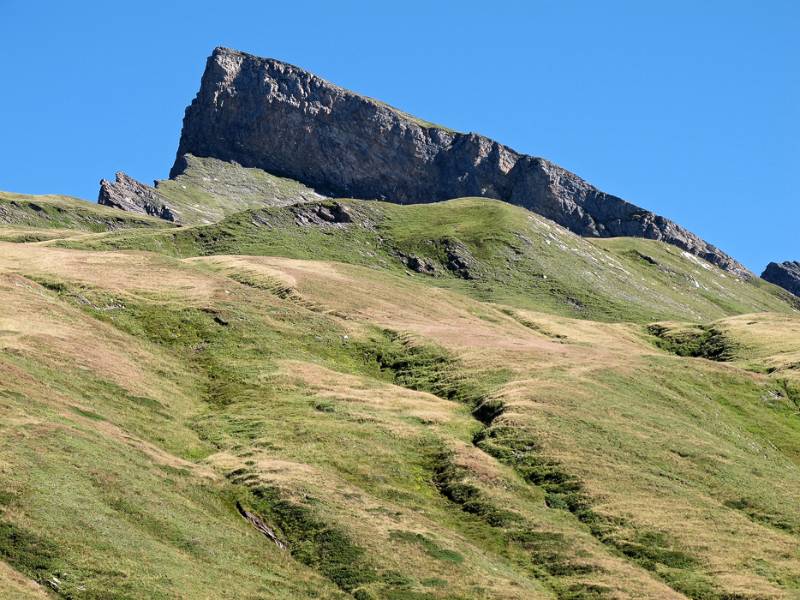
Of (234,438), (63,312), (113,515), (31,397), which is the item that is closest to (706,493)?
(234,438)

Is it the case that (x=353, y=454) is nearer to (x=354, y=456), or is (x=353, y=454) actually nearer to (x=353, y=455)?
(x=353, y=455)

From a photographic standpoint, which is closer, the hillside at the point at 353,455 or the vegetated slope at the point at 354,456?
the hillside at the point at 353,455

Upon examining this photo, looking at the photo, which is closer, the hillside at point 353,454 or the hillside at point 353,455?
the hillside at point 353,455

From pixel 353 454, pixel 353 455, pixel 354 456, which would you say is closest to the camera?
pixel 354 456

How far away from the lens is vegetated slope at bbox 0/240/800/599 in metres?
53.2

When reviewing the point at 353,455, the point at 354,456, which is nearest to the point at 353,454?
the point at 353,455

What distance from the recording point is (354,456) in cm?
7212

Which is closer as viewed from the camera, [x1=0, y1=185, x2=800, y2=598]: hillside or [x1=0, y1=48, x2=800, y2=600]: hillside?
[x1=0, y1=48, x2=800, y2=600]: hillside

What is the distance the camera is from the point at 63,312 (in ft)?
306

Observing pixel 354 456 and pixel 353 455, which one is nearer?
pixel 354 456

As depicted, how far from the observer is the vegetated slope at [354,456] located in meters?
53.2

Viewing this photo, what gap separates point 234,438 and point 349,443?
336 inches

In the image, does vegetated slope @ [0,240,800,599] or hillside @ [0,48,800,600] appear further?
vegetated slope @ [0,240,800,599]

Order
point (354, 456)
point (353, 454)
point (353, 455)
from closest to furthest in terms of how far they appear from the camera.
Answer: point (354, 456) < point (353, 455) < point (353, 454)
